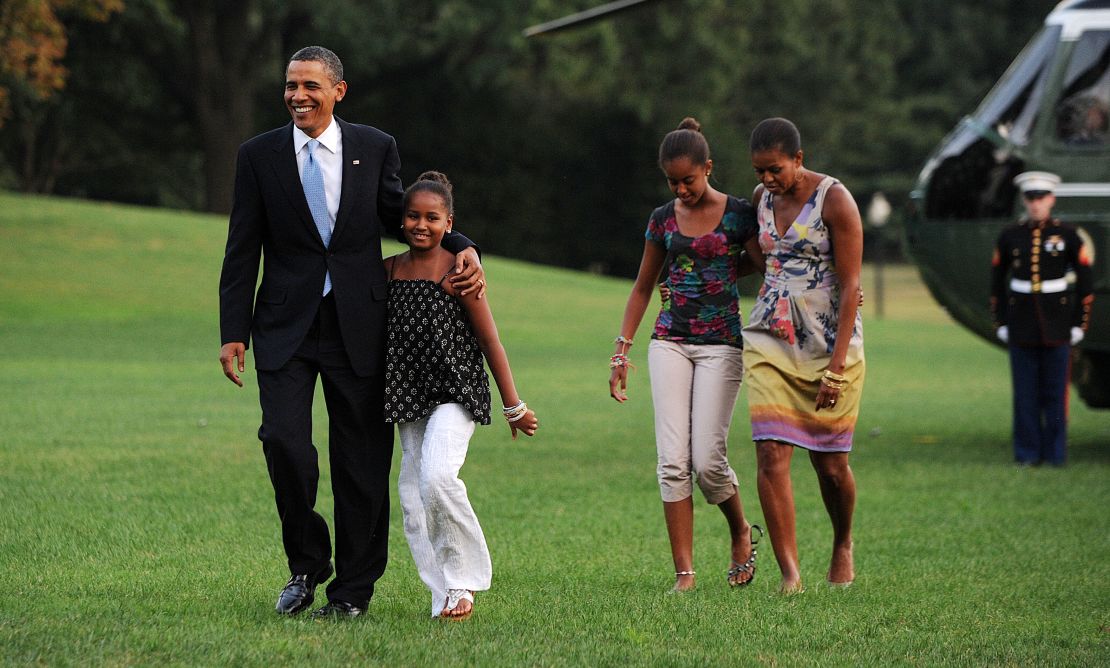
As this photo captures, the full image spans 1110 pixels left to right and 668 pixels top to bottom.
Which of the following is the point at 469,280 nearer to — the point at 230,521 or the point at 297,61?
the point at 297,61

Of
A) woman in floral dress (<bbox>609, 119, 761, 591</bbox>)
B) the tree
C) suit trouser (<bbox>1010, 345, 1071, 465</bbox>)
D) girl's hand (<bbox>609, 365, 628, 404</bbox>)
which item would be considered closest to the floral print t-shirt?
woman in floral dress (<bbox>609, 119, 761, 591</bbox>)

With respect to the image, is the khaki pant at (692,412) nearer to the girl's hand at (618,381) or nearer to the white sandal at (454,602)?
the girl's hand at (618,381)

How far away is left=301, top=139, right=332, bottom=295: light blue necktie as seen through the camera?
5867 millimetres

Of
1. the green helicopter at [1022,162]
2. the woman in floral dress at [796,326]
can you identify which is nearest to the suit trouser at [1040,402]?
the green helicopter at [1022,162]

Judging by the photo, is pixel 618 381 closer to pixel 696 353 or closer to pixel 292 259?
pixel 696 353

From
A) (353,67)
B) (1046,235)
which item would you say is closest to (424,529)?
(1046,235)

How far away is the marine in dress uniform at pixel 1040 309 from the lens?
12.0 m

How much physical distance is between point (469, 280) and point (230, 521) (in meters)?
3.33

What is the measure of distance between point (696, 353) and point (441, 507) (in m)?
1.51

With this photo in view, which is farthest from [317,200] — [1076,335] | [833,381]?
[1076,335]

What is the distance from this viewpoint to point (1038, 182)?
40.3 ft

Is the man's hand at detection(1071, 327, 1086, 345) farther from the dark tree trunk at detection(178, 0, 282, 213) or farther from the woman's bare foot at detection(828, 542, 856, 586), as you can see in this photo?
the dark tree trunk at detection(178, 0, 282, 213)

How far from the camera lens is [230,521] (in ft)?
28.6

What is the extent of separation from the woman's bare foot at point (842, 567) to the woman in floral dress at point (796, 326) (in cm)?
A: 34
